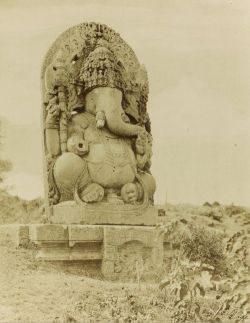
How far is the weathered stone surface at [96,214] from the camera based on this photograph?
6.36 m

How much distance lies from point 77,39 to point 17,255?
2.78 meters

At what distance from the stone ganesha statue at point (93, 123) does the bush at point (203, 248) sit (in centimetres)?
74

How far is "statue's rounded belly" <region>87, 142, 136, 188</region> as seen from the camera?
6609mm

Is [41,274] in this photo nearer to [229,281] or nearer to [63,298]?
[63,298]

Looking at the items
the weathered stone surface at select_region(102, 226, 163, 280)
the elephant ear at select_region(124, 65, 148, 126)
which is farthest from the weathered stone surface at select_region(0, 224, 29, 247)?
the elephant ear at select_region(124, 65, 148, 126)

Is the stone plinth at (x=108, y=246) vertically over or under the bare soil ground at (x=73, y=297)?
over

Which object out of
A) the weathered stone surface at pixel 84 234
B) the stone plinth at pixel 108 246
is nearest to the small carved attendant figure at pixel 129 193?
the stone plinth at pixel 108 246

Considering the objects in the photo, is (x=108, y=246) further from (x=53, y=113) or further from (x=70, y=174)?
(x=53, y=113)

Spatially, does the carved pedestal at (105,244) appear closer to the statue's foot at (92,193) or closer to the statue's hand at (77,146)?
the statue's foot at (92,193)

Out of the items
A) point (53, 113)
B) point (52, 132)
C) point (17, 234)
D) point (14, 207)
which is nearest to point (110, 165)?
point (52, 132)

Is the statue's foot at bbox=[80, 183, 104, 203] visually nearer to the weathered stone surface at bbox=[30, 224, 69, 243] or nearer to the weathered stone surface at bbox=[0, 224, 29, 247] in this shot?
the weathered stone surface at bbox=[30, 224, 69, 243]

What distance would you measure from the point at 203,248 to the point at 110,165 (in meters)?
1.49

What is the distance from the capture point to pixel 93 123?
22.7 ft

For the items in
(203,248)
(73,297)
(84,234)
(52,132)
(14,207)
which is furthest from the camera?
(14,207)
